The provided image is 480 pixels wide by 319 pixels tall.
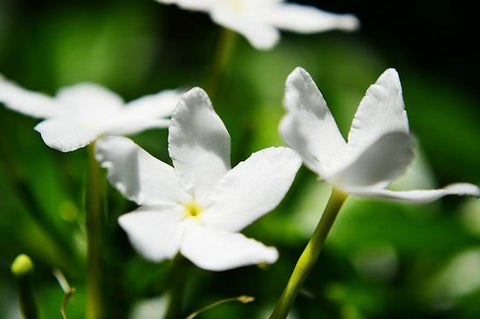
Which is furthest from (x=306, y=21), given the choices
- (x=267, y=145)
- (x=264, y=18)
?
(x=267, y=145)

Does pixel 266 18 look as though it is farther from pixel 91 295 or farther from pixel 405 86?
pixel 405 86

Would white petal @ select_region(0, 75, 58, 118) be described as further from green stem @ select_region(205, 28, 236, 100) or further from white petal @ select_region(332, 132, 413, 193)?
white petal @ select_region(332, 132, 413, 193)

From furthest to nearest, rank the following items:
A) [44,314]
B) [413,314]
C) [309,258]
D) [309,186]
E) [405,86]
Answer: [405,86]
[309,186]
[413,314]
[44,314]
[309,258]

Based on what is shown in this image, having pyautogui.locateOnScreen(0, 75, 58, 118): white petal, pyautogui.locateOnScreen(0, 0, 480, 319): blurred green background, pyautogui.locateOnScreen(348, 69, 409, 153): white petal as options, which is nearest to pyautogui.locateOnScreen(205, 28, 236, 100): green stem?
pyautogui.locateOnScreen(0, 0, 480, 319): blurred green background

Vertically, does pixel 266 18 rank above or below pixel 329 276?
above

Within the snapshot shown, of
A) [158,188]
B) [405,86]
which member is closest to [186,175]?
[158,188]

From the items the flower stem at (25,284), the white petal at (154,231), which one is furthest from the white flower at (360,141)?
the flower stem at (25,284)
